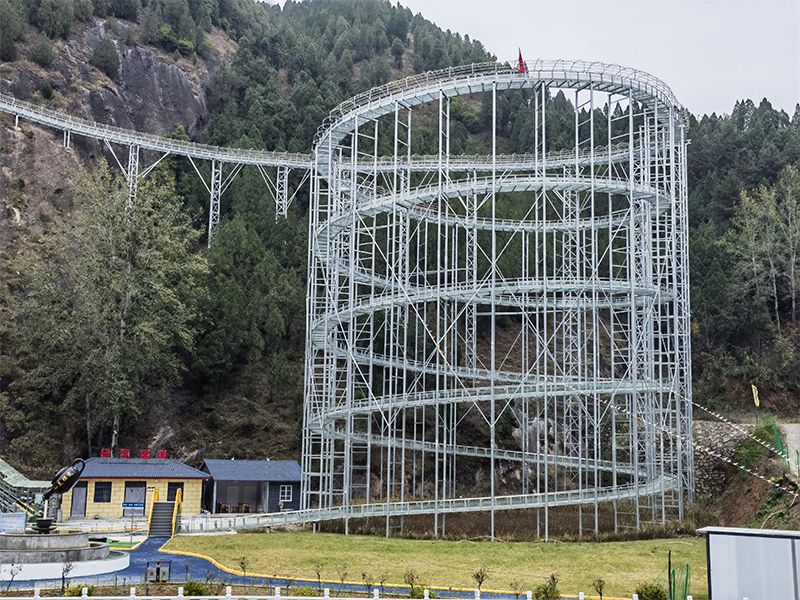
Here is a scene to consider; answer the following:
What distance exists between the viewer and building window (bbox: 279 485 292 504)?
145 feet

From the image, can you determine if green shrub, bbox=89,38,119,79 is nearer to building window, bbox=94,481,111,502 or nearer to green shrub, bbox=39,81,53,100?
green shrub, bbox=39,81,53,100

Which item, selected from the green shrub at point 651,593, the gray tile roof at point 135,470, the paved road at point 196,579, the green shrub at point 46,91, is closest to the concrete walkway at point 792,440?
the green shrub at point 651,593

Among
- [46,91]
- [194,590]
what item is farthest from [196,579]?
[46,91]

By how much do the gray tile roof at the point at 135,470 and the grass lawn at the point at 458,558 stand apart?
309 inches

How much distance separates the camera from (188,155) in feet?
→ 213

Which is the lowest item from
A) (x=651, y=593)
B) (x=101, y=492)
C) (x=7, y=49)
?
(x=101, y=492)

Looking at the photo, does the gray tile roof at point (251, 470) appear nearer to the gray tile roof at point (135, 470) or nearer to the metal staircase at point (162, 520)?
the gray tile roof at point (135, 470)

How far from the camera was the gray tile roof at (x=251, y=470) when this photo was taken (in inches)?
1689

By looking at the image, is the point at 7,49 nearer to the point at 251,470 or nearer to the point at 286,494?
the point at 251,470

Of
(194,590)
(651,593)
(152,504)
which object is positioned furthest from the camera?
(152,504)

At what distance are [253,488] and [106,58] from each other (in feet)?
160

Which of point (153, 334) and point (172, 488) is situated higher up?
point (153, 334)

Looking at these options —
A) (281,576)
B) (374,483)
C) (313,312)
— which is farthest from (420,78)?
(281,576)

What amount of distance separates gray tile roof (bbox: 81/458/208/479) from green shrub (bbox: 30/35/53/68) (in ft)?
145
